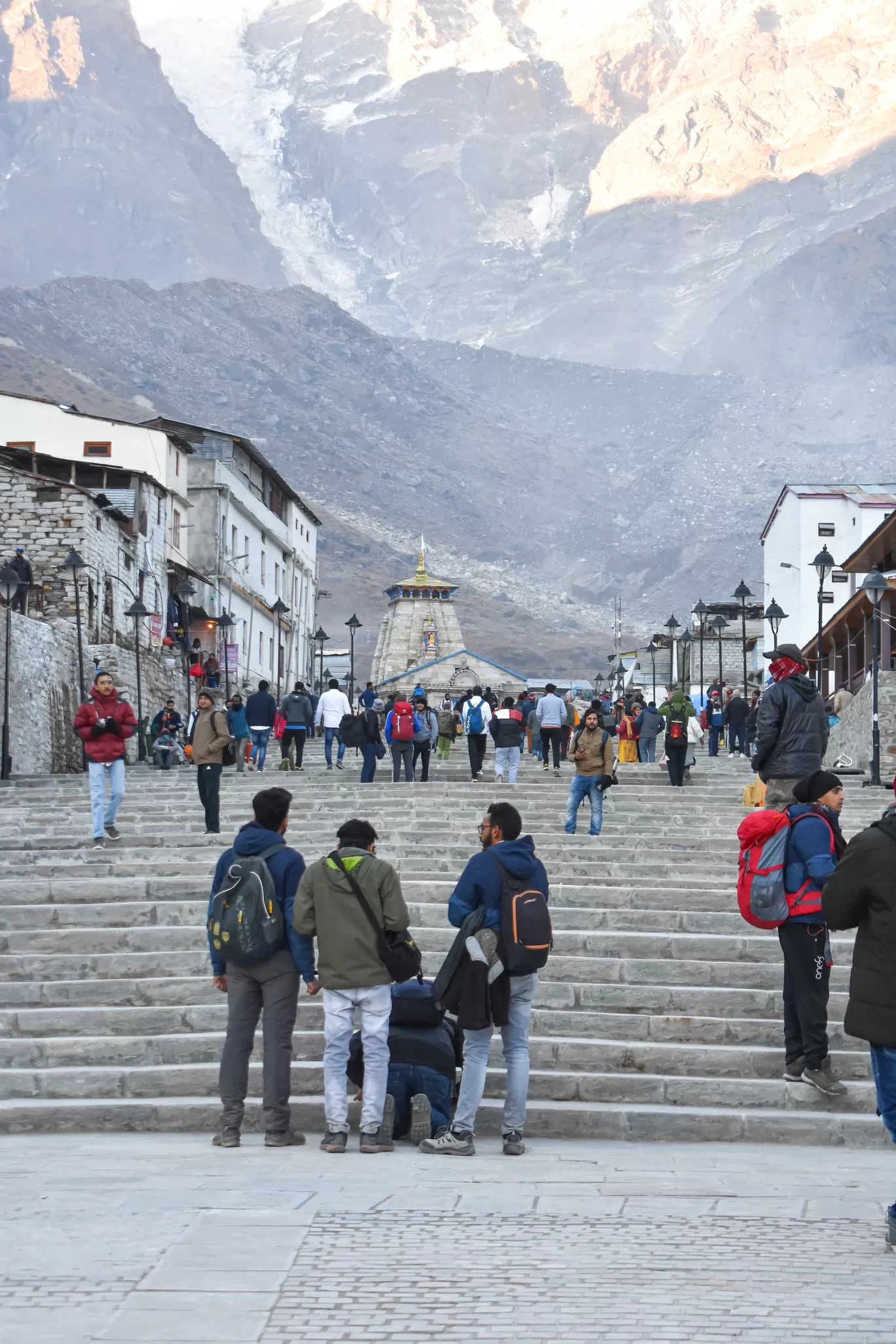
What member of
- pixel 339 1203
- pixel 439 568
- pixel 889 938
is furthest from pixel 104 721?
pixel 439 568

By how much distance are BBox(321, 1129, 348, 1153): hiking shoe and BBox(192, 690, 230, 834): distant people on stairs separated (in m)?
7.49

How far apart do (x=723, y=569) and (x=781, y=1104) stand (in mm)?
185159

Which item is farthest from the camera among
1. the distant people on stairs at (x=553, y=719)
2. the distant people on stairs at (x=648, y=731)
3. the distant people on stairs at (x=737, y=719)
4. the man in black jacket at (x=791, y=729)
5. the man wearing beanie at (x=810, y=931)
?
the distant people on stairs at (x=737, y=719)

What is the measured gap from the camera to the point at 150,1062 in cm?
930

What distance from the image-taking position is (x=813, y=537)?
59.6 m

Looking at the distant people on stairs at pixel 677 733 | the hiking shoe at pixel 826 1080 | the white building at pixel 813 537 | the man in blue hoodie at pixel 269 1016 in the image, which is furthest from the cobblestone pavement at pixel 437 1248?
the white building at pixel 813 537

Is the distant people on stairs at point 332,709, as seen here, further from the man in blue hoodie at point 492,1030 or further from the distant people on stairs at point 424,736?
the man in blue hoodie at point 492,1030

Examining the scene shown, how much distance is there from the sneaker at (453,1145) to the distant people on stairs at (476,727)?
553 inches

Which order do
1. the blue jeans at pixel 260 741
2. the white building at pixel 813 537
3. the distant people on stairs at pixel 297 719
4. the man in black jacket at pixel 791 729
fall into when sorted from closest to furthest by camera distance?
the man in black jacket at pixel 791 729 < the distant people on stairs at pixel 297 719 < the blue jeans at pixel 260 741 < the white building at pixel 813 537

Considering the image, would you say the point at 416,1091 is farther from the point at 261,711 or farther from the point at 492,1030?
the point at 261,711

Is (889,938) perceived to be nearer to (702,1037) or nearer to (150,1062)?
(702,1037)

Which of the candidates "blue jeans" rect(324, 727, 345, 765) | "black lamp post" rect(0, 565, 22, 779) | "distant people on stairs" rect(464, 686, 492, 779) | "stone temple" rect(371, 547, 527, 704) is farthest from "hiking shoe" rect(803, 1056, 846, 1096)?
"stone temple" rect(371, 547, 527, 704)

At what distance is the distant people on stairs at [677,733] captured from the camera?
20.6 meters

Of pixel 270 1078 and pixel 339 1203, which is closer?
pixel 339 1203
